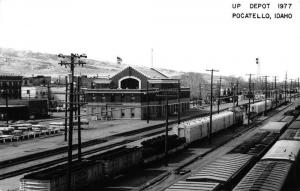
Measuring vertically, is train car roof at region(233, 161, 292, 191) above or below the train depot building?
below

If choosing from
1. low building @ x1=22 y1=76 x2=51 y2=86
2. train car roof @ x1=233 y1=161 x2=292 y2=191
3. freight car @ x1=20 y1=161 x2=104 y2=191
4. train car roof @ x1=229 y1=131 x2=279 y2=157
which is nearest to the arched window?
train car roof @ x1=229 y1=131 x2=279 y2=157

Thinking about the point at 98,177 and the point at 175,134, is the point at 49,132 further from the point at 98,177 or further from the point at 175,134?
the point at 98,177

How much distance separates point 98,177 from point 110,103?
54606 millimetres

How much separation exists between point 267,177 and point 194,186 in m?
4.59

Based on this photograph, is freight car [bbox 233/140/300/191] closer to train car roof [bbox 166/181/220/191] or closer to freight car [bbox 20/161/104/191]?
train car roof [bbox 166/181/220/191]

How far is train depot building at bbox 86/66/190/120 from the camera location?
80938mm

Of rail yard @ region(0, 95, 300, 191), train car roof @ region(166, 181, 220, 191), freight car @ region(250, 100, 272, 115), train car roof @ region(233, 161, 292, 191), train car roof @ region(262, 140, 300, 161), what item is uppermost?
freight car @ region(250, 100, 272, 115)

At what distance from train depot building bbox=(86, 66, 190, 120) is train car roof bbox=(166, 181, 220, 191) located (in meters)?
54.2

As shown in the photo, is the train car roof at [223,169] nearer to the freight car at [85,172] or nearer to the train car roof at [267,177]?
the train car roof at [267,177]

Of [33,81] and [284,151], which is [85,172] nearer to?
Answer: [284,151]

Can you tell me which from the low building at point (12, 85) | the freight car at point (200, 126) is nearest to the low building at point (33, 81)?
the low building at point (12, 85)

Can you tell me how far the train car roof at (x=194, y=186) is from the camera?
19844 millimetres

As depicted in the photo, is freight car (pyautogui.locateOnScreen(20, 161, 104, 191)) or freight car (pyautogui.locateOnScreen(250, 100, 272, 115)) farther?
freight car (pyautogui.locateOnScreen(250, 100, 272, 115))

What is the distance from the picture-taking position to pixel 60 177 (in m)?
23.6
